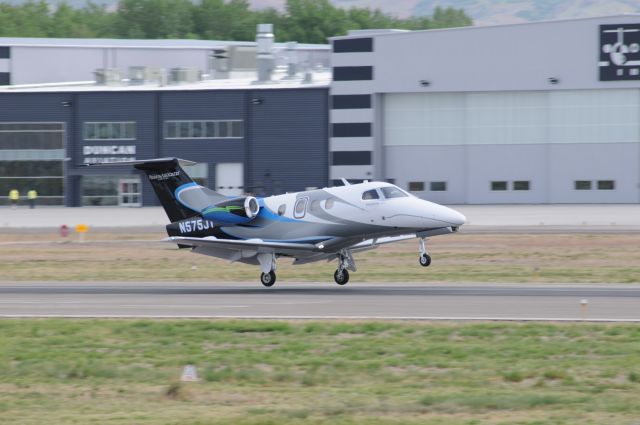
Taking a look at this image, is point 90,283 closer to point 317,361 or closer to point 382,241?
point 382,241

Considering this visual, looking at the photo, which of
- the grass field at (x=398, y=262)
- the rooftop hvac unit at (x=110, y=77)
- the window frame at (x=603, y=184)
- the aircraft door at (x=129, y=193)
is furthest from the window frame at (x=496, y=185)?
the rooftop hvac unit at (x=110, y=77)

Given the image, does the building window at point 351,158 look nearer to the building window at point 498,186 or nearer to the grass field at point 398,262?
the building window at point 498,186

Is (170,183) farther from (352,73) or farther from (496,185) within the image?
(352,73)

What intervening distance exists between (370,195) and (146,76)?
2388 inches

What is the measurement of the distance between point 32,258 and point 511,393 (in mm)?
33548

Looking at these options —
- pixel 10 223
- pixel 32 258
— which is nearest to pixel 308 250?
pixel 32 258

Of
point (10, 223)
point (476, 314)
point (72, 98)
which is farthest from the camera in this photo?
point (72, 98)

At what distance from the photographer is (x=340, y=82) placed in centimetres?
8081

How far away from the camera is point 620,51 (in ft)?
244

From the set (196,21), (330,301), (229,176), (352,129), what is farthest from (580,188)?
(196,21)

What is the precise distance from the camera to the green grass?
15219 millimetres

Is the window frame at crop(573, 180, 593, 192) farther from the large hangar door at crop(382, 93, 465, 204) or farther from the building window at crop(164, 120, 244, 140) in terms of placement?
the building window at crop(164, 120, 244, 140)

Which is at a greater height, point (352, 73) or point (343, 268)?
point (352, 73)

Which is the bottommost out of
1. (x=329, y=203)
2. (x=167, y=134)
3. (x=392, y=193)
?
(x=329, y=203)
